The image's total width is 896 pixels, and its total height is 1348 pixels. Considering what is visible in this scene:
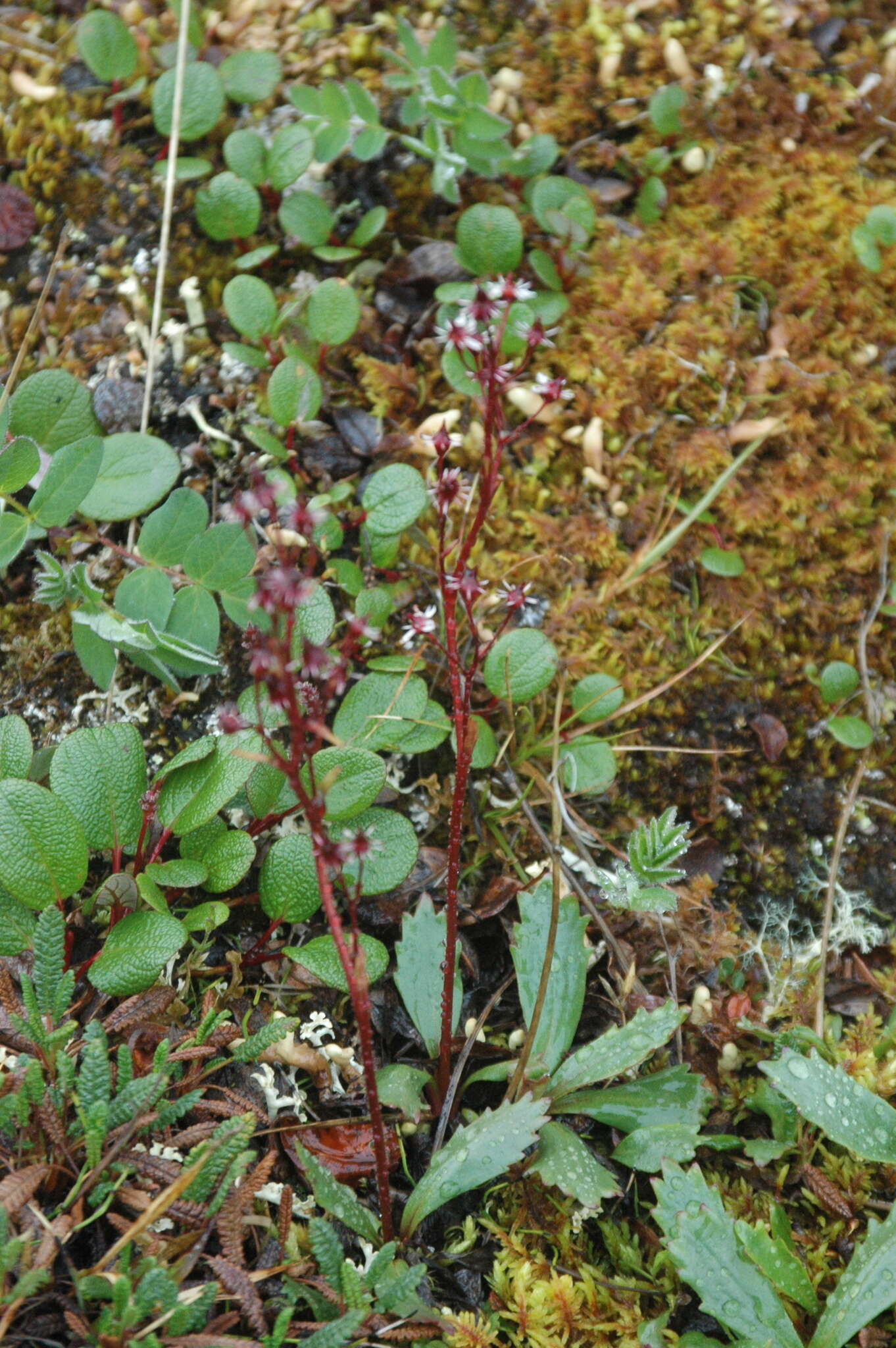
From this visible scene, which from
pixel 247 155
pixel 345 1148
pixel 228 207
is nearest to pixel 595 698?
pixel 345 1148

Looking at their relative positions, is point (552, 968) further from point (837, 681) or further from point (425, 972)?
point (837, 681)

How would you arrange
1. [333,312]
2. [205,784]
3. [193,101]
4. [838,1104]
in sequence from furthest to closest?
[193,101] → [333,312] → [205,784] → [838,1104]

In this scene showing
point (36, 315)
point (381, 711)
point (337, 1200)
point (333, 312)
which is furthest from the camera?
point (36, 315)

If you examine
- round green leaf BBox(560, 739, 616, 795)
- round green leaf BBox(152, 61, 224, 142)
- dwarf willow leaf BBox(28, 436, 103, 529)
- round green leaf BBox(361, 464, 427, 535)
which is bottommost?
round green leaf BBox(560, 739, 616, 795)

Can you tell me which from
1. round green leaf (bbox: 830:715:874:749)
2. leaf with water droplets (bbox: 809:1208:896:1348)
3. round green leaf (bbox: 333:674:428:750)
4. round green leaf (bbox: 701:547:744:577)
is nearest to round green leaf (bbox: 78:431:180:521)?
round green leaf (bbox: 333:674:428:750)

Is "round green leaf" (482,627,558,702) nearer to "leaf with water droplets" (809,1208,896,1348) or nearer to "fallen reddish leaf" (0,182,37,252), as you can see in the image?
"leaf with water droplets" (809,1208,896,1348)


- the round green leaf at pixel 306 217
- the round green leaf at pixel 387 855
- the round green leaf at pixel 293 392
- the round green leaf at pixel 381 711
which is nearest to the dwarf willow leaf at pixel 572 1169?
the round green leaf at pixel 387 855

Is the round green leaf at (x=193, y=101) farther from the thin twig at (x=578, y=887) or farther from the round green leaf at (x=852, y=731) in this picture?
the round green leaf at (x=852, y=731)
